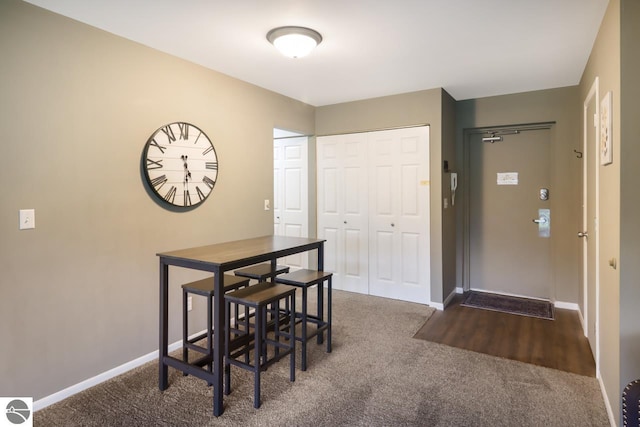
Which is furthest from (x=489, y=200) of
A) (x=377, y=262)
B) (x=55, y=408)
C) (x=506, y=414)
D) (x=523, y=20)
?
(x=55, y=408)

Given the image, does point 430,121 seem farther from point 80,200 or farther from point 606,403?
point 80,200

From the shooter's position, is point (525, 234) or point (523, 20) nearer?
point (523, 20)

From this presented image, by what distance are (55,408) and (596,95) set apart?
4.10 metres

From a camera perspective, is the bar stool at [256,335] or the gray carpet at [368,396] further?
the bar stool at [256,335]

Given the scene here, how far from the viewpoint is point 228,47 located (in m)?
2.82

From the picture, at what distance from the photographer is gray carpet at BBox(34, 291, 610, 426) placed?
2.09 metres

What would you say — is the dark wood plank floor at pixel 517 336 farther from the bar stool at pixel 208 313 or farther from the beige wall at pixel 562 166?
the bar stool at pixel 208 313

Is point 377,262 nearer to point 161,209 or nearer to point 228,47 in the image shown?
point 161,209

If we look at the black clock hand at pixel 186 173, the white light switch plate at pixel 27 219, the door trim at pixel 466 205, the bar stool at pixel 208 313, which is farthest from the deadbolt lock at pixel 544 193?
the white light switch plate at pixel 27 219

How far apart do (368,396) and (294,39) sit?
239 centimetres

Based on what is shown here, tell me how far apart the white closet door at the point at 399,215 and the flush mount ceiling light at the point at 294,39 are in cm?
186

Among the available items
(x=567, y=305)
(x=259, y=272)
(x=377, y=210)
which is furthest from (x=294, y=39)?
Answer: (x=567, y=305)

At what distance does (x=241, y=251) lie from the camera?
2518mm

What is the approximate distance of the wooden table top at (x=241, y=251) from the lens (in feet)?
7.39
